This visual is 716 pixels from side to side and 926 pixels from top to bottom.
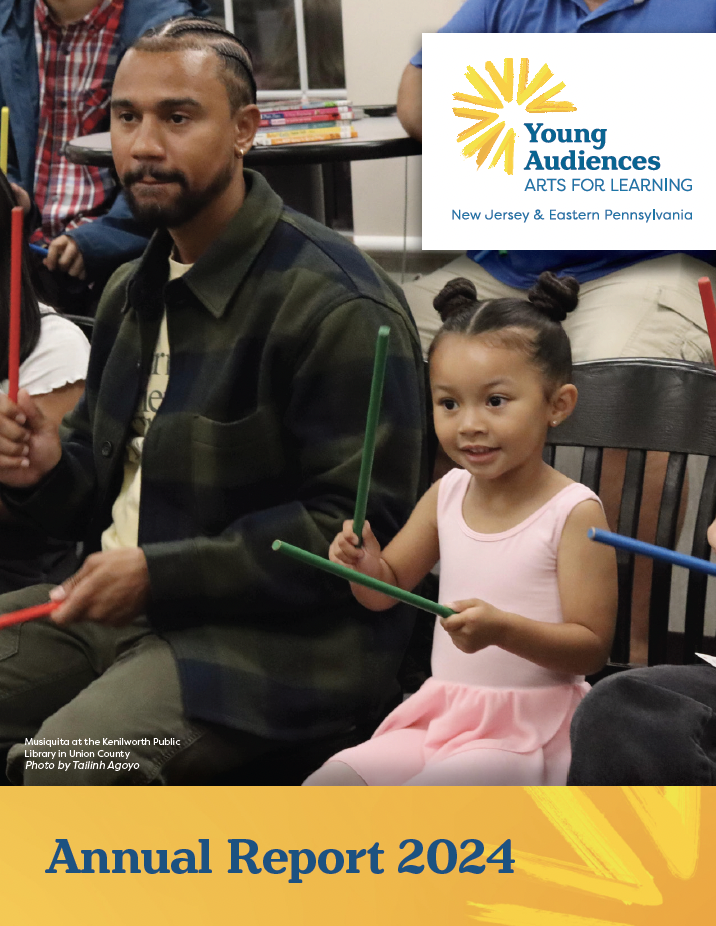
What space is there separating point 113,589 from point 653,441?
17.9 inches

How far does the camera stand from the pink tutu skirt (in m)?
0.87

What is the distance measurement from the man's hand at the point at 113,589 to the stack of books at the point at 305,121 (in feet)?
1.15

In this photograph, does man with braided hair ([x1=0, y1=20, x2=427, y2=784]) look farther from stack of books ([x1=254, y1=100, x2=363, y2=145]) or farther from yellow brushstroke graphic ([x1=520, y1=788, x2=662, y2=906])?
yellow brushstroke graphic ([x1=520, y1=788, x2=662, y2=906])

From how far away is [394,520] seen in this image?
918 mm

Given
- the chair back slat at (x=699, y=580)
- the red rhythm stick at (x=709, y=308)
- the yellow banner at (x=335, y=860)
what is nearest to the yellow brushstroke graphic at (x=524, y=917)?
the yellow banner at (x=335, y=860)

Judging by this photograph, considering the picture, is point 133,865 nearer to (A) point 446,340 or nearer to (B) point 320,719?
(B) point 320,719

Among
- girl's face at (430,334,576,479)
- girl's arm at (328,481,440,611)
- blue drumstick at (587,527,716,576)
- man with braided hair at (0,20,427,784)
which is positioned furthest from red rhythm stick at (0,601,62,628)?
blue drumstick at (587,527,716,576)

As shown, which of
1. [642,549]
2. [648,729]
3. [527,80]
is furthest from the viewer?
[527,80]

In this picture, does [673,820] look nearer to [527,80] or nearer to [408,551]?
[408,551]

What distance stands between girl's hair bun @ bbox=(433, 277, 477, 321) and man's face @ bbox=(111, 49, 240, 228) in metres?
0.20

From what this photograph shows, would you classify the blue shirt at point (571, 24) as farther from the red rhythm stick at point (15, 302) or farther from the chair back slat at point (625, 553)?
the red rhythm stick at point (15, 302)

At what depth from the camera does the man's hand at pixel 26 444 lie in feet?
3.19

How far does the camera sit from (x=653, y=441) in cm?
96

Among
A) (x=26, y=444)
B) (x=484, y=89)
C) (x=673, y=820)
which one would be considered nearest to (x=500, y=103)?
(x=484, y=89)
